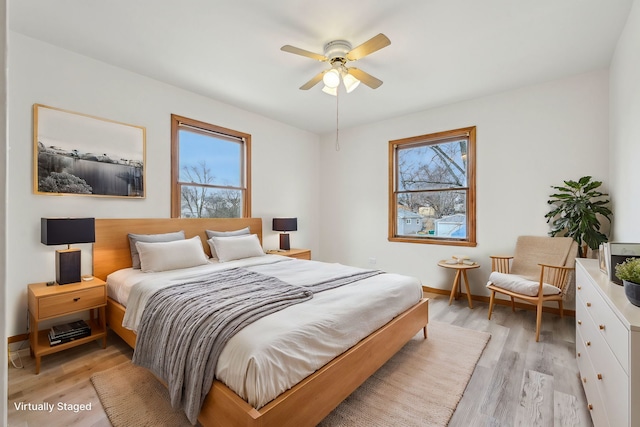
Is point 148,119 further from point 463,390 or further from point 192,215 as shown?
point 463,390

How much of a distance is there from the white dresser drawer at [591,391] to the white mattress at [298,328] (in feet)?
3.79

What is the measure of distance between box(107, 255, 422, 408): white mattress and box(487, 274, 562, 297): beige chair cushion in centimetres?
107

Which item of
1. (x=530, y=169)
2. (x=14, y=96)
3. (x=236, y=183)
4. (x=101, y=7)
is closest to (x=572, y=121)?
(x=530, y=169)

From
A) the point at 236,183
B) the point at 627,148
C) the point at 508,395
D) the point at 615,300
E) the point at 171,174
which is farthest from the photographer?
the point at 236,183

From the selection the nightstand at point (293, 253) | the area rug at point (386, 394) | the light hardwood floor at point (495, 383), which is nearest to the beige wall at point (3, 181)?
the area rug at point (386, 394)

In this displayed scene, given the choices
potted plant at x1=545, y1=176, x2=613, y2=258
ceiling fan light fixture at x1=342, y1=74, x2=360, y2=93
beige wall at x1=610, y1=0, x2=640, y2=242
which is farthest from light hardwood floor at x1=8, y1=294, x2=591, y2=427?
ceiling fan light fixture at x1=342, y1=74, x2=360, y2=93

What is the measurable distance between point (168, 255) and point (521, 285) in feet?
11.9

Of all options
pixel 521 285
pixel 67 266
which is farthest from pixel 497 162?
pixel 67 266

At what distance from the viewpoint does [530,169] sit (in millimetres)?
3584

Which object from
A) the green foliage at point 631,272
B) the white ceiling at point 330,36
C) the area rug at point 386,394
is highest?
the white ceiling at point 330,36

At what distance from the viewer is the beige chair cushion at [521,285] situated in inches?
113

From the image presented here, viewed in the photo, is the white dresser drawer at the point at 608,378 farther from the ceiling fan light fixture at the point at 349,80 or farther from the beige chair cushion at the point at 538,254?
the ceiling fan light fixture at the point at 349,80

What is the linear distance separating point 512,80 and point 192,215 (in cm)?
429

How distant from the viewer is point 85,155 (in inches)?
113
